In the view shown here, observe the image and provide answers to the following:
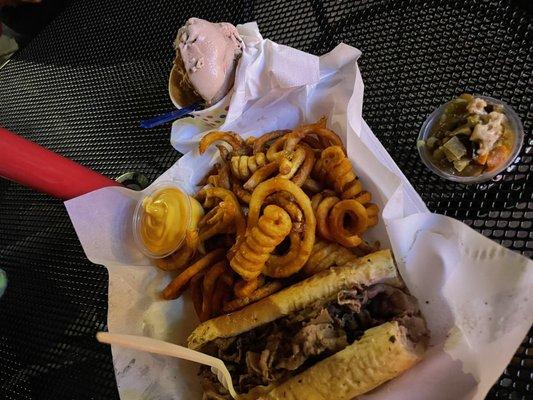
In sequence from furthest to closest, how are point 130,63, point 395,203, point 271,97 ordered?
point 130,63, point 271,97, point 395,203

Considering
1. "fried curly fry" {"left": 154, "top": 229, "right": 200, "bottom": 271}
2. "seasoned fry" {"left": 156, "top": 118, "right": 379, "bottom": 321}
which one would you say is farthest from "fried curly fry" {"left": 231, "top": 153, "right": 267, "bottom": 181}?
"fried curly fry" {"left": 154, "top": 229, "right": 200, "bottom": 271}

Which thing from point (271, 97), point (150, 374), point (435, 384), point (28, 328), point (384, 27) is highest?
point (384, 27)

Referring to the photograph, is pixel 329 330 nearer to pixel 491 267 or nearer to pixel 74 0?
pixel 491 267

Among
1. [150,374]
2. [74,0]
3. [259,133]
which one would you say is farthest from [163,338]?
[74,0]

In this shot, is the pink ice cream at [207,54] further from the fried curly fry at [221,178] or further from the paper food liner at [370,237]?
the fried curly fry at [221,178]

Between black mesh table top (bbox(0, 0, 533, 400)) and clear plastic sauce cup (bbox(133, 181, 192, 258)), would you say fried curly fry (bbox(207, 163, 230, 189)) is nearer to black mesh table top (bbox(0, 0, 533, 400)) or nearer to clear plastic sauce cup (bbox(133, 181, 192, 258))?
clear plastic sauce cup (bbox(133, 181, 192, 258))

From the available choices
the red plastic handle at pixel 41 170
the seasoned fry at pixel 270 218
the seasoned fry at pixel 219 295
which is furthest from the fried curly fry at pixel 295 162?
the red plastic handle at pixel 41 170

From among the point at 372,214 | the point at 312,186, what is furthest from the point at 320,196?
the point at 372,214
